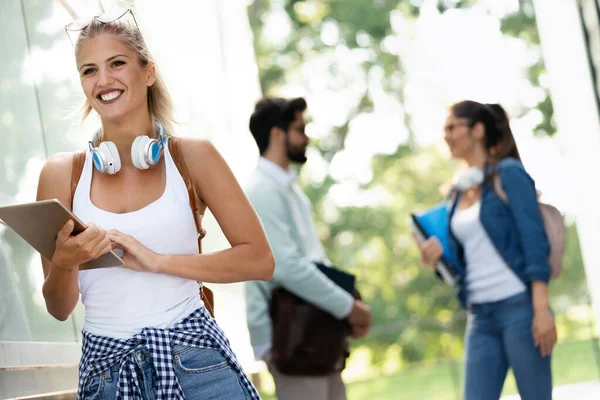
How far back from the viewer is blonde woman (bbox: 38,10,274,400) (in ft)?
8.23

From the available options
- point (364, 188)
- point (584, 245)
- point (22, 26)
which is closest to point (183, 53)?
point (584, 245)

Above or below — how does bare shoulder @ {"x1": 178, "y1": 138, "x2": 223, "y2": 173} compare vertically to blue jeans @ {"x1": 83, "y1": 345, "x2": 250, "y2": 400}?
above

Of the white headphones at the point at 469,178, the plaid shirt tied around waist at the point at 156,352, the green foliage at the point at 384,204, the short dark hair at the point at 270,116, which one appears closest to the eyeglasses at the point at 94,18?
the plaid shirt tied around waist at the point at 156,352

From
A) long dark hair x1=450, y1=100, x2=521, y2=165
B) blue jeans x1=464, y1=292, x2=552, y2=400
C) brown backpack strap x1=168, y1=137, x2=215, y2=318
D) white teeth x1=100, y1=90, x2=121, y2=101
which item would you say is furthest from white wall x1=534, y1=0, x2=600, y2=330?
white teeth x1=100, y1=90, x2=121, y2=101

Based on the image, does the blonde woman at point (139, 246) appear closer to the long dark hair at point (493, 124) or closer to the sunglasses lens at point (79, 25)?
the sunglasses lens at point (79, 25)

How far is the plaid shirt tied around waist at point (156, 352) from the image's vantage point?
2.47 meters

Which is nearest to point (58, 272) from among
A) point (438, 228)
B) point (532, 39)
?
point (438, 228)

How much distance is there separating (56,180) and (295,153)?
267 cm

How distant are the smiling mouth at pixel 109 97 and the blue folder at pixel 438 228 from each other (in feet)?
8.90

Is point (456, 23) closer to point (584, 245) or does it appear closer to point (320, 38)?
point (320, 38)

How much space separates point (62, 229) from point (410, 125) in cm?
2151

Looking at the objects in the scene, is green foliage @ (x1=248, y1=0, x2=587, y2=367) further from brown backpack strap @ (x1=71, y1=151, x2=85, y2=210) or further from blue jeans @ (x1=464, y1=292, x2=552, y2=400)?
brown backpack strap @ (x1=71, y1=151, x2=85, y2=210)

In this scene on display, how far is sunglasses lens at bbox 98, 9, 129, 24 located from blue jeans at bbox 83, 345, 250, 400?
35.5 inches

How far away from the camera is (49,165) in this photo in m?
2.78
